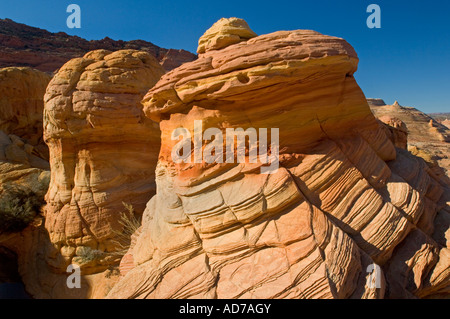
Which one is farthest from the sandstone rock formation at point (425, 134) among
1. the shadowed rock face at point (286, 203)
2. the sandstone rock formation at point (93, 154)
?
the sandstone rock formation at point (93, 154)

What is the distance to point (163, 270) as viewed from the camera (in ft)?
12.2

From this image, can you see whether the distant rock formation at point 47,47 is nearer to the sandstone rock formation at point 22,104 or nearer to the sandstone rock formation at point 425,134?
the sandstone rock formation at point 22,104

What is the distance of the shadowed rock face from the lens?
128 inches

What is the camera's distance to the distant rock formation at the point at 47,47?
3256 centimetres

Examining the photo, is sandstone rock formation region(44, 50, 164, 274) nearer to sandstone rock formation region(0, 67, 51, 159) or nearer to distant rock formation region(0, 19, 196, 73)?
sandstone rock formation region(0, 67, 51, 159)

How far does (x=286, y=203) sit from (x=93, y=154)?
21.9 feet

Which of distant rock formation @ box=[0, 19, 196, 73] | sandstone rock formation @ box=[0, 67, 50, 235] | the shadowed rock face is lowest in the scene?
the shadowed rock face

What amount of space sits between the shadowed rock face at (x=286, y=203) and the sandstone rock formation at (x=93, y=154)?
404cm

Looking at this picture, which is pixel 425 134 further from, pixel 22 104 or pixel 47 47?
pixel 47 47

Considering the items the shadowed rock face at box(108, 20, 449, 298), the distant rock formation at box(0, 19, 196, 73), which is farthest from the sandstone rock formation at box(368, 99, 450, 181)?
the distant rock formation at box(0, 19, 196, 73)

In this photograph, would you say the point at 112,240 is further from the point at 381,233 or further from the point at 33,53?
the point at 33,53

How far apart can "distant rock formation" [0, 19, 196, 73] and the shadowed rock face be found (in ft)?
124

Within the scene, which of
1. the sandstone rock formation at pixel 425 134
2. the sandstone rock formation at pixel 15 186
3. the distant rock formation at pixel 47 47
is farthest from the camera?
the distant rock formation at pixel 47 47

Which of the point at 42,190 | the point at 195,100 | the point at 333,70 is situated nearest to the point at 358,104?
the point at 333,70
